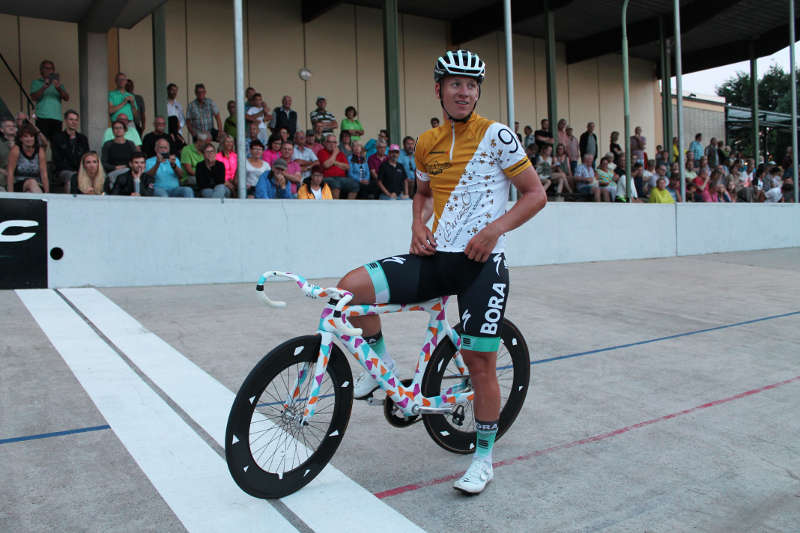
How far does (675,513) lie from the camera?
264cm

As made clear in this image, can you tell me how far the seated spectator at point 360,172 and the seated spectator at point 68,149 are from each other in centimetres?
419

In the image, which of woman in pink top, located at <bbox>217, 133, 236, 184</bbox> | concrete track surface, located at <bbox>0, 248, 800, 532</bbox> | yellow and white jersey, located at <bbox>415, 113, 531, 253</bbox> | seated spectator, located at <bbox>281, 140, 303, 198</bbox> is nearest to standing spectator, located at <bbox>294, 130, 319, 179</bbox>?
seated spectator, located at <bbox>281, 140, 303, 198</bbox>

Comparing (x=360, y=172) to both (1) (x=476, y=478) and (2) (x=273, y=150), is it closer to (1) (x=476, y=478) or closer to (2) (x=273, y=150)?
(2) (x=273, y=150)

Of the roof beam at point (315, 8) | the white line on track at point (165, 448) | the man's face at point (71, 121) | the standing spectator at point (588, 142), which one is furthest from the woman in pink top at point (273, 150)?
the standing spectator at point (588, 142)

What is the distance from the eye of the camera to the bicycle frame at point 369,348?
2.62 meters

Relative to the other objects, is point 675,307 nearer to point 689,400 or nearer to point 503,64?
point 689,400

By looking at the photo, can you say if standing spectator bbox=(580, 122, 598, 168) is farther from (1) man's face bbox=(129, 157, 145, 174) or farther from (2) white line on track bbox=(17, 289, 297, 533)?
(2) white line on track bbox=(17, 289, 297, 533)

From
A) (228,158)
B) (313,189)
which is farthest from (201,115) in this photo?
(313,189)

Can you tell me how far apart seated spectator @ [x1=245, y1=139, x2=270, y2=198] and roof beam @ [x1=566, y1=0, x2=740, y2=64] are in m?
14.9

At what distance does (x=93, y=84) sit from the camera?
11.4 meters

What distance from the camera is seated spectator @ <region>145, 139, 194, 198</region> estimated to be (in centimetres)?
901

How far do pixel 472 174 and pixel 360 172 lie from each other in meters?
9.03

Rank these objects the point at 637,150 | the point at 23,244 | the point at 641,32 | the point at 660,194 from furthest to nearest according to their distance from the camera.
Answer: the point at 641,32 → the point at 637,150 → the point at 660,194 → the point at 23,244

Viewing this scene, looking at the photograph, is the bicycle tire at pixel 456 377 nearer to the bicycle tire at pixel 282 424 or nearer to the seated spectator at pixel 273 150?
the bicycle tire at pixel 282 424
